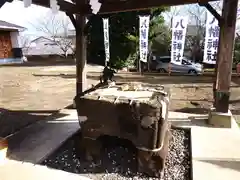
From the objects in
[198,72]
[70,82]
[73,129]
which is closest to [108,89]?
[73,129]

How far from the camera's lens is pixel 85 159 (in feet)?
14.0

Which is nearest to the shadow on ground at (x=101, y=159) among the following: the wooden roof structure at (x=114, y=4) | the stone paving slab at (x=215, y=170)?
the stone paving slab at (x=215, y=170)

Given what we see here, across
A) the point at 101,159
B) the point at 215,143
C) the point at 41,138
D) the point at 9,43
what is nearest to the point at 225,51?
the point at 215,143

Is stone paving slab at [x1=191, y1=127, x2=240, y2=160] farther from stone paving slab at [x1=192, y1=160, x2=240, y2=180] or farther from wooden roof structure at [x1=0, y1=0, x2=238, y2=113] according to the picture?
wooden roof structure at [x1=0, y1=0, x2=238, y2=113]

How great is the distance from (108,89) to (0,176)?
7.56ft

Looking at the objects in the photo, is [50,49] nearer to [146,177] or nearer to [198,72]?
[198,72]

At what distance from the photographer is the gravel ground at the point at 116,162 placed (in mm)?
3889

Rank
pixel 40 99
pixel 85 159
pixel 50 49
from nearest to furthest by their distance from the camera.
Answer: pixel 85 159 → pixel 40 99 → pixel 50 49

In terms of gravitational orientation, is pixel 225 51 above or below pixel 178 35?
below

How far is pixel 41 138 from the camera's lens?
16.3 ft

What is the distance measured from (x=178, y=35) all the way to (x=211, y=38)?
8.64 feet

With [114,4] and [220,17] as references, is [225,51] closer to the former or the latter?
[220,17]

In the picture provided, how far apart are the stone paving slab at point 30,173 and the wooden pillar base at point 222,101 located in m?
3.54

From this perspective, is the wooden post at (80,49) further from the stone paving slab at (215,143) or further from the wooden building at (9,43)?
the wooden building at (9,43)
